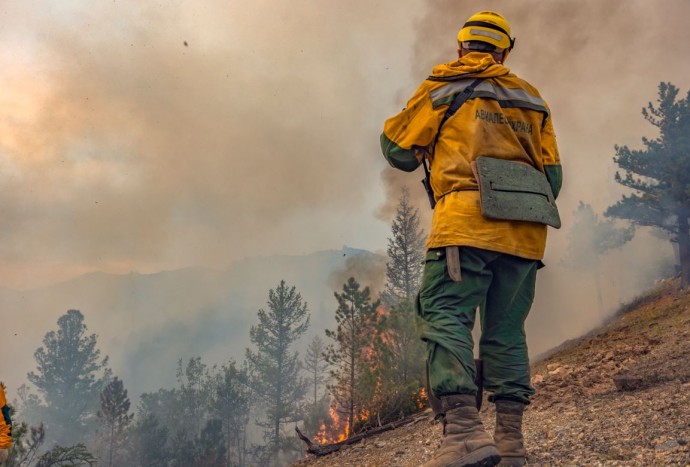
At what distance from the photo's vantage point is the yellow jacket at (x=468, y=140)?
2211mm

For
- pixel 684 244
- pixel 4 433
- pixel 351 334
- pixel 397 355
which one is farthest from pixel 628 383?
pixel 684 244

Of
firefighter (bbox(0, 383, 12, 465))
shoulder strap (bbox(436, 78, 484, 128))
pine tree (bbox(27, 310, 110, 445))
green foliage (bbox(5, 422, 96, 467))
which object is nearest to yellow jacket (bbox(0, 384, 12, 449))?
firefighter (bbox(0, 383, 12, 465))

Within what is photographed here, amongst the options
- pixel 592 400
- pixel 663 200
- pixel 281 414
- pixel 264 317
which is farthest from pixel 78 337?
pixel 592 400

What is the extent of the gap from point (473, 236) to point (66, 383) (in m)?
67.0

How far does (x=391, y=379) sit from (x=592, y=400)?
42.7 feet

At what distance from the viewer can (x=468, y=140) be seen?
2.31m

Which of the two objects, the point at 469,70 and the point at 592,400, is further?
the point at 592,400

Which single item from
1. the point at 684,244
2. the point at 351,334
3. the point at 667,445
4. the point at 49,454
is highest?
the point at 684,244

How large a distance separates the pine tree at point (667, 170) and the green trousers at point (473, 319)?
21.0m

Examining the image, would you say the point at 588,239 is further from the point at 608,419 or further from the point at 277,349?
the point at 608,419

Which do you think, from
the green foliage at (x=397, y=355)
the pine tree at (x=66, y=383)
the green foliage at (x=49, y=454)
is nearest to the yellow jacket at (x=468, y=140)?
the green foliage at (x=49, y=454)

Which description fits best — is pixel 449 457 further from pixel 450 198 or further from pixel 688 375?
pixel 688 375

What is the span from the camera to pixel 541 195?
237 centimetres

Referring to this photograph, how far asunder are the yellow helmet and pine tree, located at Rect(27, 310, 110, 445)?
62.9 metres
